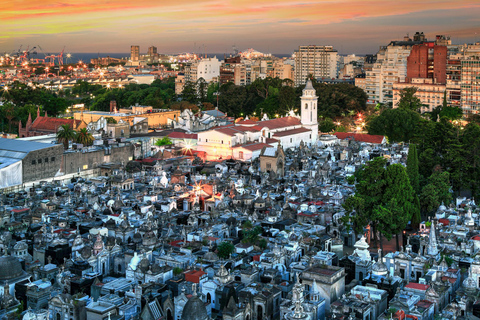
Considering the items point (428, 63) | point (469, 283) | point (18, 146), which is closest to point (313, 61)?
point (428, 63)

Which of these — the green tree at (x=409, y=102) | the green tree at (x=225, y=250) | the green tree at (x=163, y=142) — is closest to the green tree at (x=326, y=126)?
the green tree at (x=409, y=102)

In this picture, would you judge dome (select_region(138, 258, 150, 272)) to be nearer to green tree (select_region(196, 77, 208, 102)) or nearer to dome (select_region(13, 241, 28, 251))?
dome (select_region(13, 241, 28, 251))

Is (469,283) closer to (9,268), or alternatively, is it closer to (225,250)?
(225,250)

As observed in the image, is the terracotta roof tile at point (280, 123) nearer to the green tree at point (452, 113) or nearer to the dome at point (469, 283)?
the green tree at point (452, 113)

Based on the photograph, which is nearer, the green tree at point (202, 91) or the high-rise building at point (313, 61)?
the green tree at point (202, 91)

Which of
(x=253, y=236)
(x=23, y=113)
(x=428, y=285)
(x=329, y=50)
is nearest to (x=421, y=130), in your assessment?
(x=253, y=236)

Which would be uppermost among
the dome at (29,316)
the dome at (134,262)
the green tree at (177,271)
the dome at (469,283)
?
the dome at (134,262)

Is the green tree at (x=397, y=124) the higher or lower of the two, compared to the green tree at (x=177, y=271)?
higher
